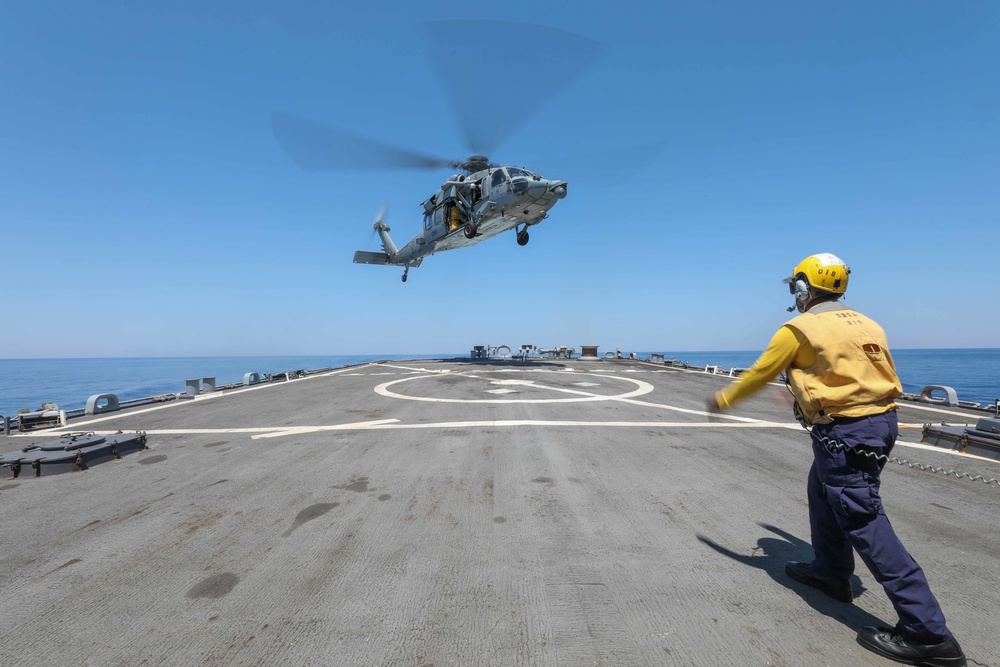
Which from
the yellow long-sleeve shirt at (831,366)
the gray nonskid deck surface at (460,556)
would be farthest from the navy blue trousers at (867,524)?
the gray nonskid deck surface at (460,556)

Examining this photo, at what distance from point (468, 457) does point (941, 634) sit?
4.81m

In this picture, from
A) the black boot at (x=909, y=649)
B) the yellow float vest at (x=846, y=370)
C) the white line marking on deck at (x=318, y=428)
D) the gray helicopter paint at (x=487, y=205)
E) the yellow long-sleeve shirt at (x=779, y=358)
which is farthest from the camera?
the gray helicopter paint at (x=487, y=205)

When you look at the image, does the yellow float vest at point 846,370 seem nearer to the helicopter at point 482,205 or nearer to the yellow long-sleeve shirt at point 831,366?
the yellow long-sleeve shirt at point 831,366

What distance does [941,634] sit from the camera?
2.13 metres

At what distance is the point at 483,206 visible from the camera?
68.2 ft

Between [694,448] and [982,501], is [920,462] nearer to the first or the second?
[982,501]

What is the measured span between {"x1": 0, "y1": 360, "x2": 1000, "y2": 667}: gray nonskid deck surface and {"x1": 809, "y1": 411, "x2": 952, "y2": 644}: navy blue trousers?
1.07ft

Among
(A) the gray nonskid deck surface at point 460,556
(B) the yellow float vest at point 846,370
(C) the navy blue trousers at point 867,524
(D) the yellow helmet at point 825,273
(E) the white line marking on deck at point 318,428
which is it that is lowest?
(A) the gray nonskid deck surface at point 460,556

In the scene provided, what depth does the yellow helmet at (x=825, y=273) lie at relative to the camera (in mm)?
2826

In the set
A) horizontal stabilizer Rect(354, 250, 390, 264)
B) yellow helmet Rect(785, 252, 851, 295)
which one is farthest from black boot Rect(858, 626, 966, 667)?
horizontal stabilizer Rect(354, 250, 390, 264)

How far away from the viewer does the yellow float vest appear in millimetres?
2467

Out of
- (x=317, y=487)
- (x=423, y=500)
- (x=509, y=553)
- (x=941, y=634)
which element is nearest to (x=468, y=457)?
(x=423, y=500)

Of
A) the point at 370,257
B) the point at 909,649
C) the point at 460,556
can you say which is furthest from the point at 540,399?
the point at 370,257

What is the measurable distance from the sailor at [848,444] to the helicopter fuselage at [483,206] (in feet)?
58.5
